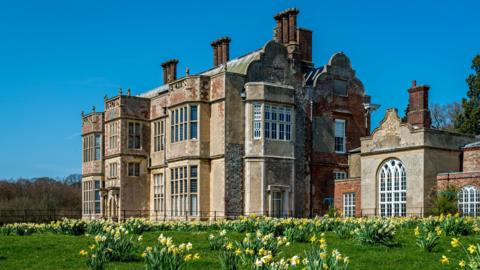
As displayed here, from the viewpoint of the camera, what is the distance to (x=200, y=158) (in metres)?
34.0

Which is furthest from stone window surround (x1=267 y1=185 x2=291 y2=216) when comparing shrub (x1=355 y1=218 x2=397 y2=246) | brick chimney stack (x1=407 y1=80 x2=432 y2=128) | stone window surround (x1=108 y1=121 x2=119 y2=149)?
shrub (x1=355 y1=218 x2=397 y2=246)

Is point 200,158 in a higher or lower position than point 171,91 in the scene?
lower

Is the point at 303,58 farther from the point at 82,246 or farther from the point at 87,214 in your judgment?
the point at 82,246

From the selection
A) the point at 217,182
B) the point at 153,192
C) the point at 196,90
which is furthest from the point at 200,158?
the point at 153,192

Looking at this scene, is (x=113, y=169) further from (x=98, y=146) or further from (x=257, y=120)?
(x=257, y=120)

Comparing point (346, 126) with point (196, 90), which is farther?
point (346, 126)

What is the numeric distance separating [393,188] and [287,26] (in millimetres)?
11499

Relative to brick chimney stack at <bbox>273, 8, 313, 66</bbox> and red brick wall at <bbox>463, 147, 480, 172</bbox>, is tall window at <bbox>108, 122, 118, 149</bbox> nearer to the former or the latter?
brick chimney stack at <bbox>273, 8, 313, 66</bbox>

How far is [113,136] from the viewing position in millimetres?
40500

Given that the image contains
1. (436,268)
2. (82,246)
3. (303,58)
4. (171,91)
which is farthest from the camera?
(303,58)

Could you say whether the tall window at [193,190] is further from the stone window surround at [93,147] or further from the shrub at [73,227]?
the shrub at [73,227]

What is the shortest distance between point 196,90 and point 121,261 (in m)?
21.1

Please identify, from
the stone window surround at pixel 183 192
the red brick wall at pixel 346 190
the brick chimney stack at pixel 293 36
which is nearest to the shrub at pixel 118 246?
the stone window surround at pixel 183 192

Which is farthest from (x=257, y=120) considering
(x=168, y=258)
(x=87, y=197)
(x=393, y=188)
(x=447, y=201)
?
(x=168, y=258)
